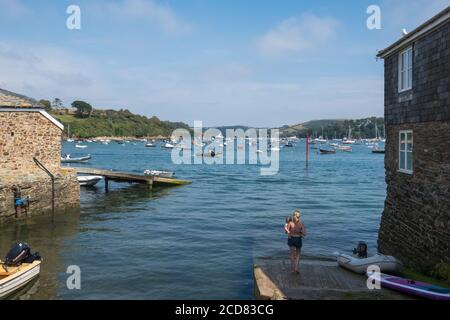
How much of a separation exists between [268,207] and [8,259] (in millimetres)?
22997

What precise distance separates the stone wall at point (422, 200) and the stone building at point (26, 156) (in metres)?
18.5

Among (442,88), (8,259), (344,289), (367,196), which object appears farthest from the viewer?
(367,196)

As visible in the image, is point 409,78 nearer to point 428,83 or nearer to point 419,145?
point 428,83

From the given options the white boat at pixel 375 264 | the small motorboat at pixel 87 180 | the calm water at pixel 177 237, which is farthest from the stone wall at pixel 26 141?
the white boat at pixel 375 264

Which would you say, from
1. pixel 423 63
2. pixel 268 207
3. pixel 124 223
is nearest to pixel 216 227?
pixel 124 223

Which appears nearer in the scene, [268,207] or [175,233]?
[175,233]

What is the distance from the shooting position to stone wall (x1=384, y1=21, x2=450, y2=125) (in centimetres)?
1464

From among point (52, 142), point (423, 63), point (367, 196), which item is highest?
point (423, 63)

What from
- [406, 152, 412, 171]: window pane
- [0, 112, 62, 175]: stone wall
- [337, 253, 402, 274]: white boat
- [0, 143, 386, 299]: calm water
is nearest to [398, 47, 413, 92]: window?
[406, 152, 412, 171]: window pane

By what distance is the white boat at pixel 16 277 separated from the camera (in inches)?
582

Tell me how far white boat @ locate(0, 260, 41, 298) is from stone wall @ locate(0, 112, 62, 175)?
11.1 meters

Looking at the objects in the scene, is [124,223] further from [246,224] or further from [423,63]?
[423,63]

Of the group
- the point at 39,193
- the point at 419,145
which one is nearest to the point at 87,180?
the point at 39,193

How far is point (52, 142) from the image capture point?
28.1m
